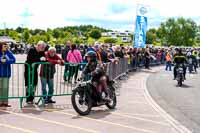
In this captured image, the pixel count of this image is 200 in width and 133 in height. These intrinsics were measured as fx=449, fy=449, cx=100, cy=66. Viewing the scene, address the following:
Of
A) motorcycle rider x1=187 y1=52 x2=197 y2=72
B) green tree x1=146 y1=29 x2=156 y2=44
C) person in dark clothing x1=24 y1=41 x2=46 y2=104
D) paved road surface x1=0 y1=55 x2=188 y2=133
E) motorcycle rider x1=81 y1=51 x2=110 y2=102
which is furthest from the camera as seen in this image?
green tree x1=146 y1=29 x2=156 y2=44

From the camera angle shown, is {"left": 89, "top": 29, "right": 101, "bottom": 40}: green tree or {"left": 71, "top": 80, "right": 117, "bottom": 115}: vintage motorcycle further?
{"left": 89, "top": 29, "right": 101, "bottom": 40}: green tree

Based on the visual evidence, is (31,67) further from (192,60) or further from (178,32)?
(178,32)

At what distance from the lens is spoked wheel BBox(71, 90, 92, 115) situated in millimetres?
10620

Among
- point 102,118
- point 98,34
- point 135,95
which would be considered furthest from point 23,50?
point 98,34

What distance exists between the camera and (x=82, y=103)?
10.8 meters

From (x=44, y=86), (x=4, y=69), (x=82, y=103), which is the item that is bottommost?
(x=82, y=103)

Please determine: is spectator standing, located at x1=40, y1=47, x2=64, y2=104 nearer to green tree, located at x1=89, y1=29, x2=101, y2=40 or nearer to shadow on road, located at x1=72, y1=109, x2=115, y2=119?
shadow on road, located at x1=72, y1=109, x2=115, y2=119

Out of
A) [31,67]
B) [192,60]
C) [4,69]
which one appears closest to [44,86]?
[31,67]

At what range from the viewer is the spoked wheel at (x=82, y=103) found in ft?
34.8

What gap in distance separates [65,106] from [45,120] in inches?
85.7

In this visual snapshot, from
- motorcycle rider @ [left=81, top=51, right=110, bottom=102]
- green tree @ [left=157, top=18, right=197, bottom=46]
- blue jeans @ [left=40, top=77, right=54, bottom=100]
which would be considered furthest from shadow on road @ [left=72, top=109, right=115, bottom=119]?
green tree @ [left=157, top=18, right=197, bottom=46]

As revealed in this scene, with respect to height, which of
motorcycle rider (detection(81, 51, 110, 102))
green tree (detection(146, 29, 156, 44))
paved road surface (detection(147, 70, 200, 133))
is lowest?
paved road surface (detection(147, 70, 200, 133))

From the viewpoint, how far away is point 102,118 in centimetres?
1045

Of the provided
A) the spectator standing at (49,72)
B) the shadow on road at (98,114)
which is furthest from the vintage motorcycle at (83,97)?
the spectator standing at (49,72)
